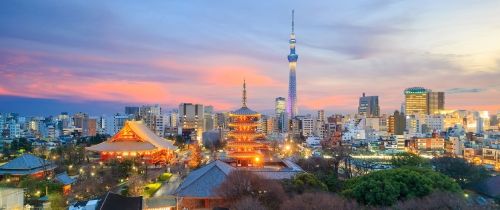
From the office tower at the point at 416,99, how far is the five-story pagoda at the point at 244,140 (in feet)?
267

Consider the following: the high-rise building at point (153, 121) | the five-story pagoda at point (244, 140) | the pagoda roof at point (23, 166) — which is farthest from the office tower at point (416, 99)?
the pagoda roof at point (23, 166)

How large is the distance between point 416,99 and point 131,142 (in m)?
86.8

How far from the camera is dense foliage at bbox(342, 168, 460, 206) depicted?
15.1m

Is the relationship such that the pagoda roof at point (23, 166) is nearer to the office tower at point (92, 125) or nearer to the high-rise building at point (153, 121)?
the high-rise building at point (153, 121)

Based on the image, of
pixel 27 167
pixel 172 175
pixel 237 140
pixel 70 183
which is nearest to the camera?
pixel 70 183

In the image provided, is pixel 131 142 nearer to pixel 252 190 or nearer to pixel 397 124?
pixel 252 190

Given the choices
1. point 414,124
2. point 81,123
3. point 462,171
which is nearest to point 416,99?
point 414,124

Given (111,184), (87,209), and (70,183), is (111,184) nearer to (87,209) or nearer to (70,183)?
(70,183)

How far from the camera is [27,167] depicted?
23641 millimetres

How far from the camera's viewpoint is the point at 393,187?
15266mm

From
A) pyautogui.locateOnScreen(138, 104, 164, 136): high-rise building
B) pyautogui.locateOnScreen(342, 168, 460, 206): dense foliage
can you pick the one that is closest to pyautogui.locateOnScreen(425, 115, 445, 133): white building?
pyautogui.locateOnScreen(138, 104, 164, 136): high-rise building

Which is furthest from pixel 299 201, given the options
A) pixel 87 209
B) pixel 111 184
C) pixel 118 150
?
pixel 118 150

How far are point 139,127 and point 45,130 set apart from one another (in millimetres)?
57510

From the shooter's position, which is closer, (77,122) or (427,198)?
(427,198)
